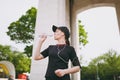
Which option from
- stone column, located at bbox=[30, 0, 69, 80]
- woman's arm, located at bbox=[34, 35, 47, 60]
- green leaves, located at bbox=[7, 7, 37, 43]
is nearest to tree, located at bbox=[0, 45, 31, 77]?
green leaves, located at bbox=[7, 7, 37, 43]

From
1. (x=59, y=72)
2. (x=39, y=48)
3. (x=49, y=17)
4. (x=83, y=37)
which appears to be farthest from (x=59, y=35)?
(x=83, y=37)

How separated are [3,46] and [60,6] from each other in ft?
127

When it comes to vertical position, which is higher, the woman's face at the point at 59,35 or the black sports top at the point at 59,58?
the woman's face at the point at 59,35

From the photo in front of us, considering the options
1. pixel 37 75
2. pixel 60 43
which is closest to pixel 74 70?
pixel 60 43

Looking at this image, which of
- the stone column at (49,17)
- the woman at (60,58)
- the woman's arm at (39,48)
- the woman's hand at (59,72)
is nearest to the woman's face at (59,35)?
the woman at (60,58)

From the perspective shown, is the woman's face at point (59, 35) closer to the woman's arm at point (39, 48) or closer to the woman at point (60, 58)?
the woman at point (60, 58)

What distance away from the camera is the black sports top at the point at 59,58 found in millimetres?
1966

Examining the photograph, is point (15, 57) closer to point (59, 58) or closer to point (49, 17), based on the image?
point (49, 17)

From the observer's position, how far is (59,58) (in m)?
2.01

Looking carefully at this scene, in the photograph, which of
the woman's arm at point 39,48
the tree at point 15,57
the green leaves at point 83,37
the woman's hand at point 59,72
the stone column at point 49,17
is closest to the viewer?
the woman's hand at point 59,72

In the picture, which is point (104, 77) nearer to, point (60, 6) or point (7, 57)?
point (7, 57)

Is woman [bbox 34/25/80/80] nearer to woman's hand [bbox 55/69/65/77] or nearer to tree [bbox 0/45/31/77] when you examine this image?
woman's hand [bbox 55/69/65/77]

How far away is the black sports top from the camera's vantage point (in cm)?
197

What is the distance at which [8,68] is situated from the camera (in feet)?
67.5
